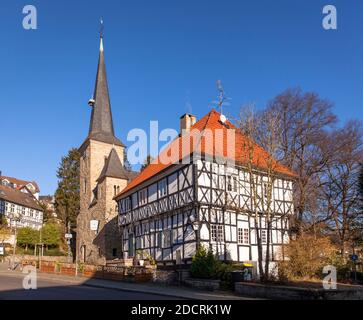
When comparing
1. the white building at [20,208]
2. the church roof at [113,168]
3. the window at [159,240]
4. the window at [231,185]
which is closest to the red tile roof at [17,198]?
the white building at [20,208]

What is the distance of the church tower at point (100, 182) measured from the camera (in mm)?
41156

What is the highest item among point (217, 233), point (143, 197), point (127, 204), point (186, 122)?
point (186, 122)

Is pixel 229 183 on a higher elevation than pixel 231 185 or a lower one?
higher

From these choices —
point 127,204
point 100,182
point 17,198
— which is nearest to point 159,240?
point 127,204

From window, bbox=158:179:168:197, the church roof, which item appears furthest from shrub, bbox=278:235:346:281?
the church roof

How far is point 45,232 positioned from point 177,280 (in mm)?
Result: 33272

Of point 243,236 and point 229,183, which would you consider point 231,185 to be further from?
point 243,236

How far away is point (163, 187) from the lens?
2973cm

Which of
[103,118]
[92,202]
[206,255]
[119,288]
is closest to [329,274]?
[206,255]

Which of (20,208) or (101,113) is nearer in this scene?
(101,113)

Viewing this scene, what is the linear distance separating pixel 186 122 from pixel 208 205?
949 centimetres

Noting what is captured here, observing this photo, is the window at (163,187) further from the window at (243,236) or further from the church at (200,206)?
the window at (243,236)

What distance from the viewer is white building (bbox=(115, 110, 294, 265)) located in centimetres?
2578
